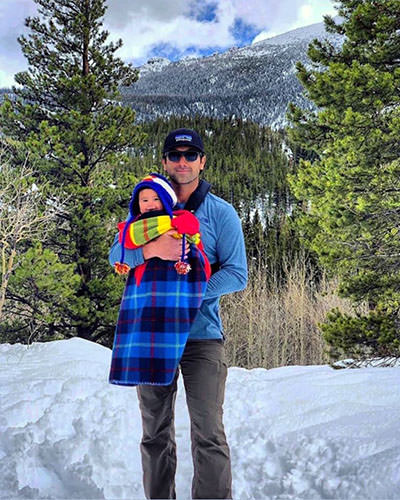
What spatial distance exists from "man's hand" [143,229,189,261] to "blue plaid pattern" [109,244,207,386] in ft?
0.13

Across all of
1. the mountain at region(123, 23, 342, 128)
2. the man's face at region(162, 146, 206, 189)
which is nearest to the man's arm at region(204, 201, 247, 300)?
the man's face at region(162, 146, 206, 189)

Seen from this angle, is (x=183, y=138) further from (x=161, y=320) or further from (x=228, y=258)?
(x=161, y=320)

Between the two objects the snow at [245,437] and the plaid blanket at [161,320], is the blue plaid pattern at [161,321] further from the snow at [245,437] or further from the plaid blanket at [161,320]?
the snow at [245,437]

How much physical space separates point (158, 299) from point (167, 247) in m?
0.24

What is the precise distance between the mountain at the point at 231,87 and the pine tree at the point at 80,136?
69181 mm

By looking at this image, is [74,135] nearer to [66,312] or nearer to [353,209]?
[66,312]

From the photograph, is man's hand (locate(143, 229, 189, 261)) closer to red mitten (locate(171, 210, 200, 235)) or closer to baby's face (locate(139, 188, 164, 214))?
red mitten (locate(171, 210, 200, 235))

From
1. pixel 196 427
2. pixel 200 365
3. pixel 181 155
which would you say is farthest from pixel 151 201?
pixel 196 427

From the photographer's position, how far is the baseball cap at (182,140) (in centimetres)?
223

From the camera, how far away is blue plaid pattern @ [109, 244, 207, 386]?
1.96 m

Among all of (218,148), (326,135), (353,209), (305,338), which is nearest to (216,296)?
(353,209)

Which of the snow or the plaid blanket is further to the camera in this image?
the snow

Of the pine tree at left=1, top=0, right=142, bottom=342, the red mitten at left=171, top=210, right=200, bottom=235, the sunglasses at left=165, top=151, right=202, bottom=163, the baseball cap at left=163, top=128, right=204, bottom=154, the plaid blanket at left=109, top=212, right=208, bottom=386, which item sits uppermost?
the pine tree at left=1, top=0, right=142, bottom=342

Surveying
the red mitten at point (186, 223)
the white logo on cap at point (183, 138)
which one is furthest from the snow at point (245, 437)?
the white logo on cap at point (183, 138)
